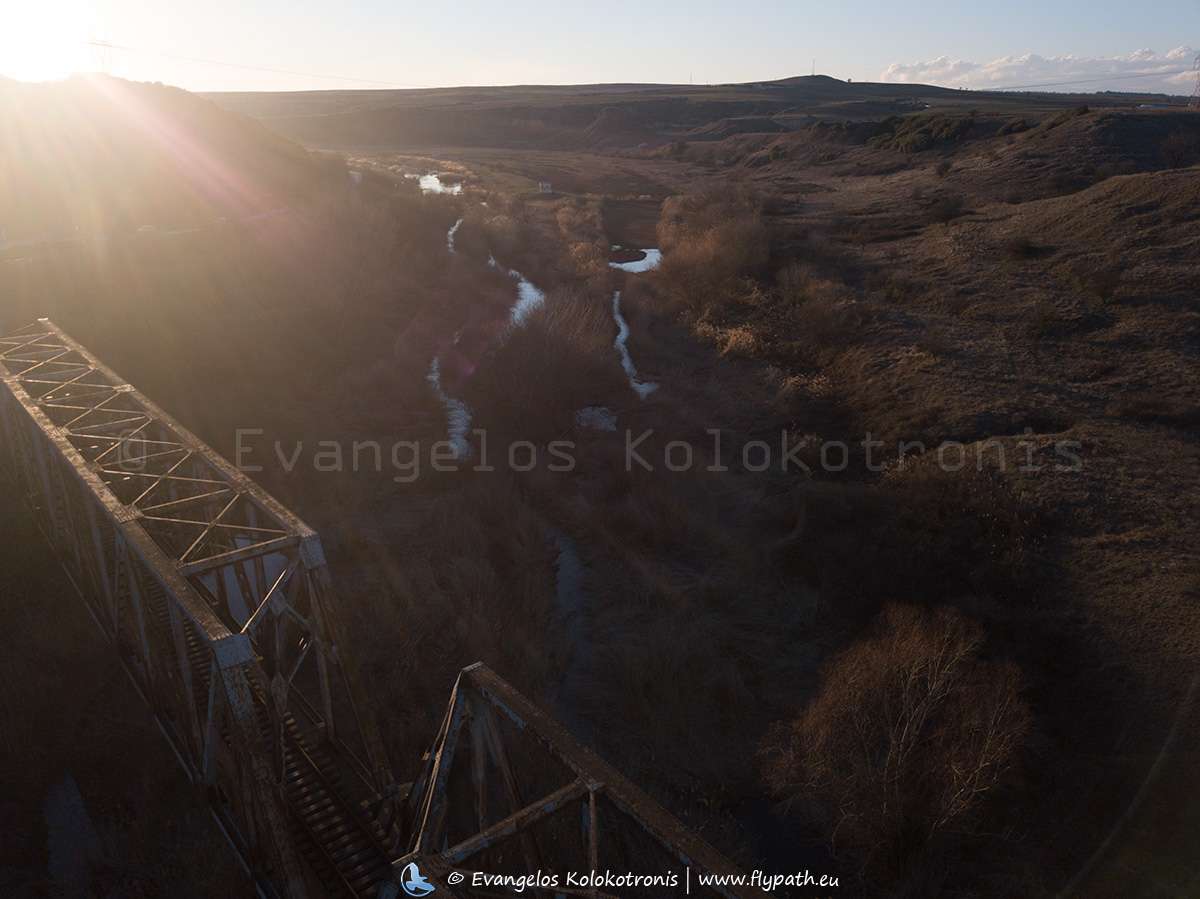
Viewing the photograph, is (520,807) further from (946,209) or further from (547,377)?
(946,209)

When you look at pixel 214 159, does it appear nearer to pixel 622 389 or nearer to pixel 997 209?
pixel 622 389

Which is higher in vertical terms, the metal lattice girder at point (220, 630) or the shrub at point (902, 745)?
the metal lattice girder at point (220, 630)

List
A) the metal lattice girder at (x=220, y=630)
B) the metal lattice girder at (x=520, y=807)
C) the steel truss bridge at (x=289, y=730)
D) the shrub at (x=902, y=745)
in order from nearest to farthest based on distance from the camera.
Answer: the metal lattice girder at (x=520, y=807) < the steel truss bridge at (x=289, y=730) < the metal lattice girder at (x=220, y=630) < the shrub at (x=902, y=745)

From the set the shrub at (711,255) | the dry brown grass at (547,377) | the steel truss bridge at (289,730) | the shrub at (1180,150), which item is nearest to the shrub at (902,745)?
the steel truss bridge at (289,730)

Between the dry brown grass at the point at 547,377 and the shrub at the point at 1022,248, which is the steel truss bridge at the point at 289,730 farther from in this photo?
the shrub at the point at 1022,248

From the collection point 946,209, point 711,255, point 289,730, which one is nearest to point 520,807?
point 289,730
